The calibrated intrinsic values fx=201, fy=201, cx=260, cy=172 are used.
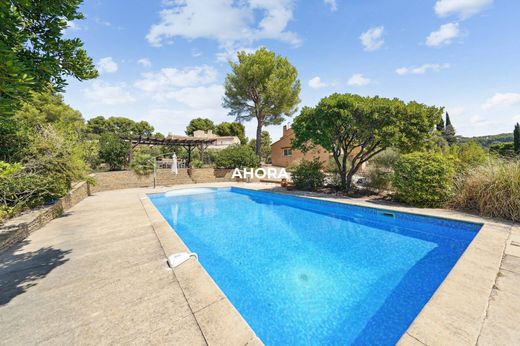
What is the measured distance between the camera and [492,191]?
609cm

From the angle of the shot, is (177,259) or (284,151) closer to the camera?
(177,259)

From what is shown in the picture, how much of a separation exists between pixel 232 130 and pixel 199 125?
7142 millimetres

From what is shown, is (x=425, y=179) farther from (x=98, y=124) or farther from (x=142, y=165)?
(x=98, y=124)

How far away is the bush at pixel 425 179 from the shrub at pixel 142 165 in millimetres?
15997

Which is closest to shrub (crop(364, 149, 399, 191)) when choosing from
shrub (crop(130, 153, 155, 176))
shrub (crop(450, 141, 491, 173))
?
shrub (crop(450, 141, 491, 173))

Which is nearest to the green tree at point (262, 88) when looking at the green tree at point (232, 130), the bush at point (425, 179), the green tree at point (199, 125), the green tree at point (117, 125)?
the bush at point (425, 179)

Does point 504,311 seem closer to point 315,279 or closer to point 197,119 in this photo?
point 315,279

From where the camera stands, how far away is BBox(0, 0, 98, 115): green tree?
2145mm

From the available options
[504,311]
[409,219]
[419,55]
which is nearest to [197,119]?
[419,55]

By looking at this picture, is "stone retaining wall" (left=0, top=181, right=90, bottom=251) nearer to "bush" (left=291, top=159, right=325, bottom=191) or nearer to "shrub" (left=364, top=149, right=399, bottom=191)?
"bush" (left=291, top=159, right=325, bottom=191)

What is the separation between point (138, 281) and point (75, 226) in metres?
4.49

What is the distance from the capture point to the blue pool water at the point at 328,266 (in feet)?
9.82

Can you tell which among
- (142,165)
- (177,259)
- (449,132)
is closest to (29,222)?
(177,259)

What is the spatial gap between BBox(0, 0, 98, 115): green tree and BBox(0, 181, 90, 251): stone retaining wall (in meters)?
3.83
